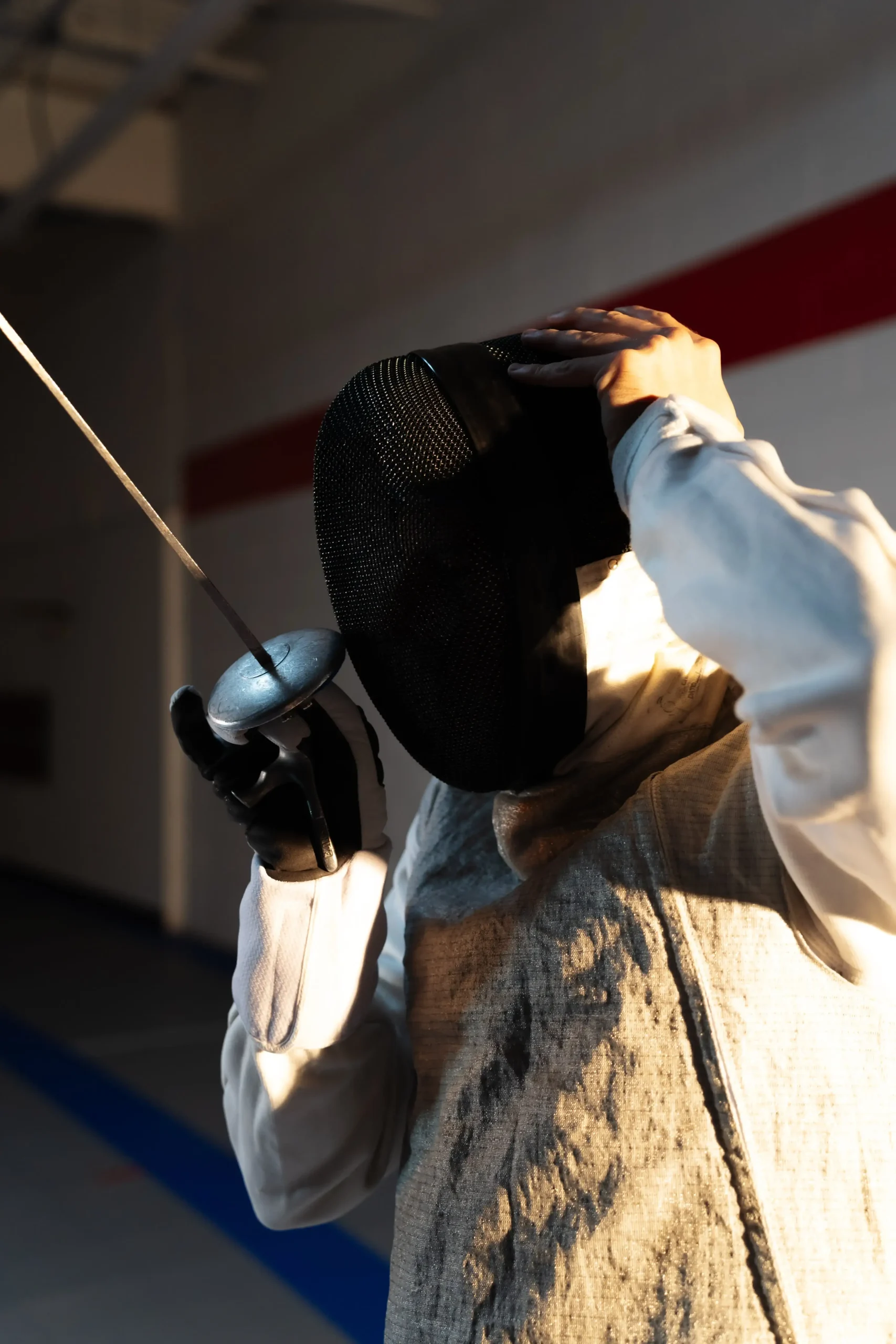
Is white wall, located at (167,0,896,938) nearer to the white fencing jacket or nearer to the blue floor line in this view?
the blue floor line

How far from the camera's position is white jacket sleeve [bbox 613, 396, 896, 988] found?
1.88ft

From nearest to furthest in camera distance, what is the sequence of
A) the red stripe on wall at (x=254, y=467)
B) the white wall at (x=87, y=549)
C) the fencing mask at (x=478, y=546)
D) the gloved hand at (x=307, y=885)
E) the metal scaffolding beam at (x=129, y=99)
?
the fencing mask at (x=478, y=546) < the gloved hand at (x=307, y=885) < the metal scaffolding beam at (x=129, y=99) < the red stripe on wall at (x=254, y=467) < the white wall at (x=87, y=549)

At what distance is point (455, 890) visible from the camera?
3.10 ft

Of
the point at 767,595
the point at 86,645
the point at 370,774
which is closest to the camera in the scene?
the point at 767,595

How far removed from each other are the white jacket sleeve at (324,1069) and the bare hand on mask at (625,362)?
407 mm

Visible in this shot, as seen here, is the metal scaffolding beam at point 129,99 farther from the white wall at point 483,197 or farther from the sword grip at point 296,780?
the sword grip at point 296,780

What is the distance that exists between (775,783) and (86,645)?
256 inches

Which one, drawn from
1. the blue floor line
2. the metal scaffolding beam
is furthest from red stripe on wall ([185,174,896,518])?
the blue floor line

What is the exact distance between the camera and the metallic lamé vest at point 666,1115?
0.68 meters

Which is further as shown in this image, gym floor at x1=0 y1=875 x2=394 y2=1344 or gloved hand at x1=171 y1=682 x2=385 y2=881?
gym floor at x1=0 y1=875 x2=394 y2=1344

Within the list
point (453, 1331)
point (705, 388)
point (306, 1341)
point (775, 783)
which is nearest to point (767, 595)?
point (775, 783)

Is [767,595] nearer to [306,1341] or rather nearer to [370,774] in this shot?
[370,774]

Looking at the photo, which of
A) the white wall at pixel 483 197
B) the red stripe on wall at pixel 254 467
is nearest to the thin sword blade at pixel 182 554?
the white wall at pixel 483 197

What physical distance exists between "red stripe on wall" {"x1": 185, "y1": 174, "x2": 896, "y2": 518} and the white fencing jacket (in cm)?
207
